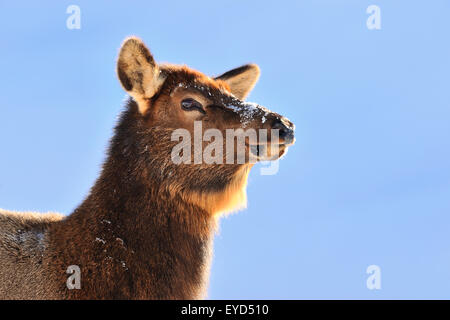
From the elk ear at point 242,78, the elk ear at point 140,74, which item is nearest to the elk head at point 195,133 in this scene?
the elk ear at point 140,74

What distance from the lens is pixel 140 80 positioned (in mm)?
9922

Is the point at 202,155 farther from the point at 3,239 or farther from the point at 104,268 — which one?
the point at 3,239

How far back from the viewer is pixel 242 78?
11.7 meters

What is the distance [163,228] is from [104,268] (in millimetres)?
978

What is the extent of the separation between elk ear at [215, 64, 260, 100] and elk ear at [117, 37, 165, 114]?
1.82 m

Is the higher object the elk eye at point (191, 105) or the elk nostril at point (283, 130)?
the elk eye at point (191, 105)

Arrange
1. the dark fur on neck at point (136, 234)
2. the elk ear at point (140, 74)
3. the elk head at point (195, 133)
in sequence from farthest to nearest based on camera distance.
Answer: the elk ear at point (140, 74)
the elk head at point (195, 133)
the dark fur on neck at point (136, 234)

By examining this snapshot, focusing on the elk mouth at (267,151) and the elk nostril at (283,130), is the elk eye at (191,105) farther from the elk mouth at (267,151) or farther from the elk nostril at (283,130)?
the elk nostril at (283,130)

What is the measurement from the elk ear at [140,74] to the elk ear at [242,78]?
182 cm

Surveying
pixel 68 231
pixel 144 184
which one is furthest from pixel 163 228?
pixel 68 231

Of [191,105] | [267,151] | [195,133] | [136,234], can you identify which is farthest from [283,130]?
[136,234]

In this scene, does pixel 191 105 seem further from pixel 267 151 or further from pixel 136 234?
pixel 136 234

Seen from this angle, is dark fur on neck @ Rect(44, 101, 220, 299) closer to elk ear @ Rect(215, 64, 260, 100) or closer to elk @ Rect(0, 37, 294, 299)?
elk @ Rect(0, 37, 294, 299)

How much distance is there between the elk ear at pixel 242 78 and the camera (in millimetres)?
11523
